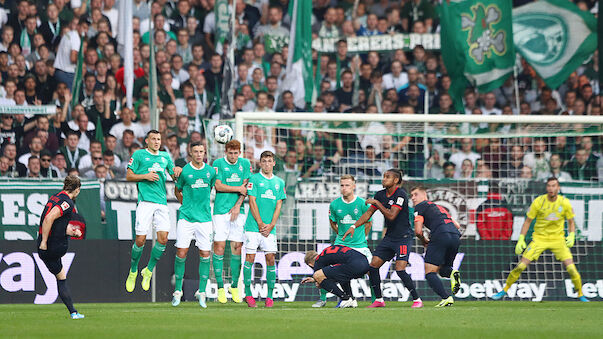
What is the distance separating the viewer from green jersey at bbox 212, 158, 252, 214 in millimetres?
14062

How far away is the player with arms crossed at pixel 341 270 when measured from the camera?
13.5 meters

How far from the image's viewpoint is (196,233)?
14031 mm

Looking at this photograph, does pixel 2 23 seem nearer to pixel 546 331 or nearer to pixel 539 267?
pixel 539 267

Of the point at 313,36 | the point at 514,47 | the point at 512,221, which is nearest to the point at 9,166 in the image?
the point at 313,36

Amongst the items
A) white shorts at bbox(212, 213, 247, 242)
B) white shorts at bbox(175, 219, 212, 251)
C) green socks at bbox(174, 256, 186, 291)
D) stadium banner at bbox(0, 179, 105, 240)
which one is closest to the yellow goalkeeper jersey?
white shorts at bbox(212, 213, 247, 242)

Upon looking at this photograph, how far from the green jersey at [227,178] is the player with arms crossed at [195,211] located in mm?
164

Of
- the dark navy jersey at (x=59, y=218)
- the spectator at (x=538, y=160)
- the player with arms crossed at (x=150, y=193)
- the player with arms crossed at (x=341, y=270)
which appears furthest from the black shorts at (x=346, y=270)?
the spectator at (x=538, y=160)

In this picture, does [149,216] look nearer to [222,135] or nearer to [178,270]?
[178,270]

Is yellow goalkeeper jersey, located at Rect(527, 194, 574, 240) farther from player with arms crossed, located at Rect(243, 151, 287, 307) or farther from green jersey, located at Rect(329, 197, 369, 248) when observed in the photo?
player with arms crossed, located at Rect(243, 151, 287, 307)

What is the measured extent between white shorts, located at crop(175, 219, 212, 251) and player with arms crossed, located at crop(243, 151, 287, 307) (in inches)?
23.0

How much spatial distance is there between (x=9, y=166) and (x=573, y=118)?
10.3 m

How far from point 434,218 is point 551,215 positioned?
3.10 meters

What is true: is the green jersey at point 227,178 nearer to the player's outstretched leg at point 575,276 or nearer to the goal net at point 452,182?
the goal net at point 452,182

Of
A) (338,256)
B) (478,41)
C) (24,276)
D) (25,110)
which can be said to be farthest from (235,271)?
(478,41)
